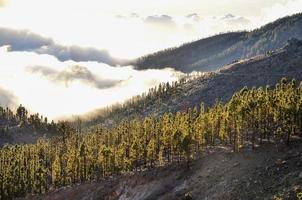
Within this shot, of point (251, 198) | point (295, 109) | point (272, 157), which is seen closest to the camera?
point (251, 198)

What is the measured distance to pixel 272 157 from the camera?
12938 cm

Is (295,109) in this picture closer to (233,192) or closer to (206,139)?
(233,192)

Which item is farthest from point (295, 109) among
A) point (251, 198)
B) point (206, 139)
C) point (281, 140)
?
point (206, 139)

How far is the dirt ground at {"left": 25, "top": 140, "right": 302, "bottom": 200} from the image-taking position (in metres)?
108

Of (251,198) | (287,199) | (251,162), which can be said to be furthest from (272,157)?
(287,199)

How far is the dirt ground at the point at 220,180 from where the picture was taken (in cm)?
10768

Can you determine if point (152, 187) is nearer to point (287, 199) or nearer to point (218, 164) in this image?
point (218, 164)

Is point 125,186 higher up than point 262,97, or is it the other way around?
point 262,97

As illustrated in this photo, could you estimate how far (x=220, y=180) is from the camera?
128 m

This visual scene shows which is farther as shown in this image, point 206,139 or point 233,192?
point 206,139

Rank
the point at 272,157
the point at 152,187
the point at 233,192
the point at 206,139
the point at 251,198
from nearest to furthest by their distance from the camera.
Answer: the point at 251,198 → the point at 233,192 → the point at 272,157 → the point at 152,187 → the point at 206,139

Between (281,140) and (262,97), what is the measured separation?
19.6 meters

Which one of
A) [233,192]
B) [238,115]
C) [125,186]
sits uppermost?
[238,115]

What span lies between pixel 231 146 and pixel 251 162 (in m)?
32.0
